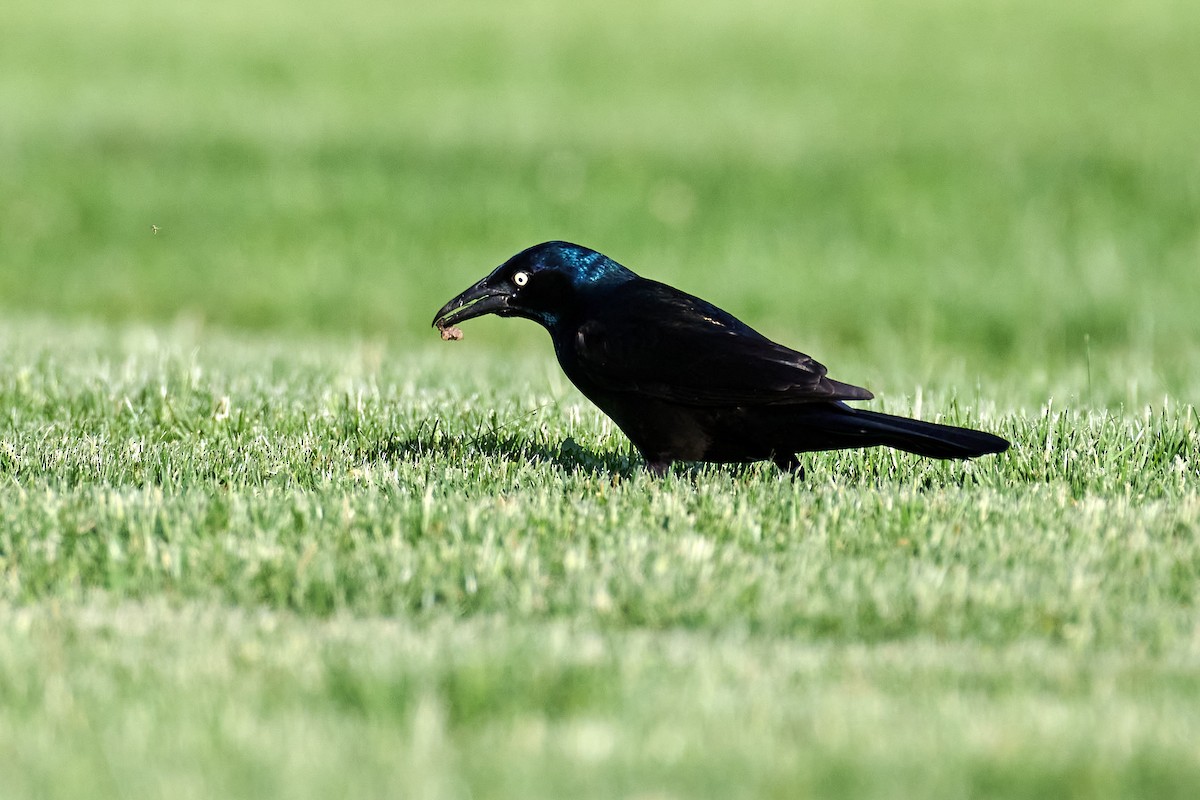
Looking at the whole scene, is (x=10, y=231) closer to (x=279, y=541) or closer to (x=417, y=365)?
(x=417, y=365)

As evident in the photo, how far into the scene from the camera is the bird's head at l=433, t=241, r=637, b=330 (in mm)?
6066

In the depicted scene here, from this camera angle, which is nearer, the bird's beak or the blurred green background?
the bird's beak

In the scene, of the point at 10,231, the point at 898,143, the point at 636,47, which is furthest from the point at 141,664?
the point at 636,47

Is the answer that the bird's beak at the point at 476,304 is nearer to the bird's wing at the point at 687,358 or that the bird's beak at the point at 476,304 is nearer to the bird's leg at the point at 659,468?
the bird's wing at the point at 687,358

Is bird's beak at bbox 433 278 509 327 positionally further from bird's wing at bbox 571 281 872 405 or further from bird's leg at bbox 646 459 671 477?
bird's leg at bbox 646 459 671 477

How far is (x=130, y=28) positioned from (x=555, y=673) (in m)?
21.6

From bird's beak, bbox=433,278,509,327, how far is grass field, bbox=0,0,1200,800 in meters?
0.57

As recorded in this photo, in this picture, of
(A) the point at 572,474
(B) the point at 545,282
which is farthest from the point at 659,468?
(B) the point at 545,282

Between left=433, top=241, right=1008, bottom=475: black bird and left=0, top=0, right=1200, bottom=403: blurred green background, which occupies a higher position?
left=0, top=0, right=1200, bottom=403: blurred green background

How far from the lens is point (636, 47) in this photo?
22141mm

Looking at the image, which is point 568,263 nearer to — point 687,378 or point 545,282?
point 545,282

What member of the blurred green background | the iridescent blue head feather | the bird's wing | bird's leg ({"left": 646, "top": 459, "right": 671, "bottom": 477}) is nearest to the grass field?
the blurred green background

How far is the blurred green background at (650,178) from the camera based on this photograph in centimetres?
1398

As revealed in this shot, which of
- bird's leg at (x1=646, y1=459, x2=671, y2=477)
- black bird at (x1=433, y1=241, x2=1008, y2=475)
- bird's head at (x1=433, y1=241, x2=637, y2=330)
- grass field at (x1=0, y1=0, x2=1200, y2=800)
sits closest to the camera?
grass field at (x1=0, y1=0, x2=1200, y2=800)
